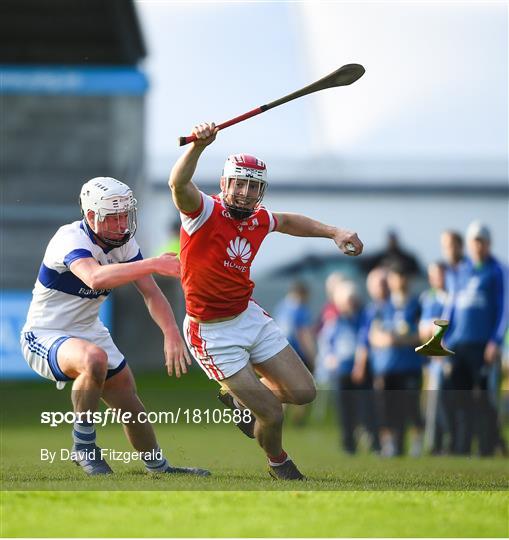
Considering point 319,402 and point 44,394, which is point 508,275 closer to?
point 44,394

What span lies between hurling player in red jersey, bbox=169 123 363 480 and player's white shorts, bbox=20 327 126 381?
0.50 m

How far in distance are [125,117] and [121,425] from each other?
11740 millimetres

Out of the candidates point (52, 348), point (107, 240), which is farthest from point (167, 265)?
point (52, 348)

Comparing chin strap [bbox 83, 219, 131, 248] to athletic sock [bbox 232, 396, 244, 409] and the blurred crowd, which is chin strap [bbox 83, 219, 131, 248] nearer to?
athletic sock [bbox 232, 396, 244, 409]

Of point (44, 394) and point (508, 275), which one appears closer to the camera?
point (44, 394)

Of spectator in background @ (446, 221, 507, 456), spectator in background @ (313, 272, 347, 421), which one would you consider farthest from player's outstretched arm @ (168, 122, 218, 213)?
spectator in background @ (313, 272, 347, 421)

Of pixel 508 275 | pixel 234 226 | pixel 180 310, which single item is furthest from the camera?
pixel 508 275

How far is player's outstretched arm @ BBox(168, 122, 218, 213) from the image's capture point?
622 centimetres

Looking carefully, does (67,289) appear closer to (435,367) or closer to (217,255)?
(217,255)

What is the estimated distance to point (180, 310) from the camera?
7805 mm

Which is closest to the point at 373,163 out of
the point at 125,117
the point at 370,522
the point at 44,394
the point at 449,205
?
the point at 449,205

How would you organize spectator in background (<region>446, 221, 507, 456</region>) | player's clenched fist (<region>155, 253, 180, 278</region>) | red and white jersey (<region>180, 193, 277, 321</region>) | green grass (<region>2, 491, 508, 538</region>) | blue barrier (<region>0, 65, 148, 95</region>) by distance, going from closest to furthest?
green grass (<region>2, 491, 508, 538</region>) → player's clenched fist (<region>155, 253, 180, 278</region>) → red and white jersey (<region>180, 193, 277, 321</region>) → spectator in background (<region>446, 221, 507, 456</region>) → blue barrier (<region>0, 65, 148, 95</region>)

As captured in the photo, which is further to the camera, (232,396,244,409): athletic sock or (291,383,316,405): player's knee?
(232,396,244,409): athletic sock

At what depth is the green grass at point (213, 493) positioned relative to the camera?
5.96 m
